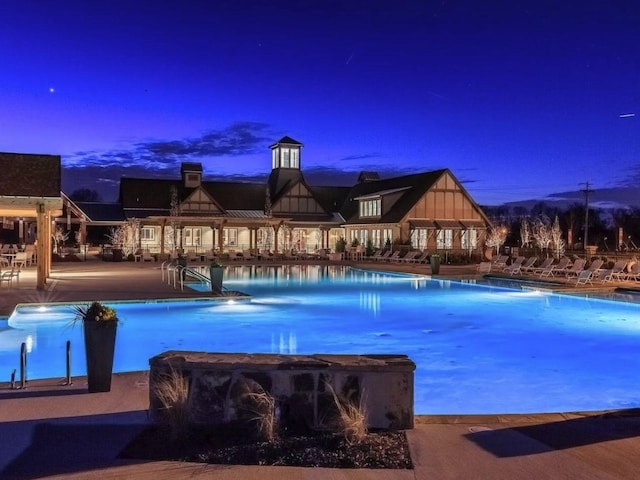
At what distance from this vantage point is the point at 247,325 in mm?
12875

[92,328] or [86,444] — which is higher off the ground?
[92,328]

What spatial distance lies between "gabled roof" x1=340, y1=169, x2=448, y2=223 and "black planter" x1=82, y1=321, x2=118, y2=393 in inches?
1231

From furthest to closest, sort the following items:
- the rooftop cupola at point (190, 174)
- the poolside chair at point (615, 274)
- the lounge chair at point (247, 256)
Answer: the rooftop cupola at point (190, 174) → the lounge chair at point (247, 256) → the poolside chair at point (615, 274)

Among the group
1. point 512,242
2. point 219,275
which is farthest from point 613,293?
point 512,242

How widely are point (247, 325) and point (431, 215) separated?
26.8m

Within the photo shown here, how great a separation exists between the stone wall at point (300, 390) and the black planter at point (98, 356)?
4.45 ft

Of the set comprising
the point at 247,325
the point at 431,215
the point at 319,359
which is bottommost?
the point at 247,325

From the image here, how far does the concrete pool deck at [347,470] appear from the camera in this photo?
402 centimetres

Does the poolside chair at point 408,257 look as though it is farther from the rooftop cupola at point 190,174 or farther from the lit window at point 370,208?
the rooftop cupola at point 190,174

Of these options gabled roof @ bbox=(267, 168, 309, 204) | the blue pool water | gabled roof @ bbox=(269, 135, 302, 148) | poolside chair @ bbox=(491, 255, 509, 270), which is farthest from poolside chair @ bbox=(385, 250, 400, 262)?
gabled roof @ bbox=(269, 135, 302, 148)

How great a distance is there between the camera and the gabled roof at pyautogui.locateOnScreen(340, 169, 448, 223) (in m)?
37.7

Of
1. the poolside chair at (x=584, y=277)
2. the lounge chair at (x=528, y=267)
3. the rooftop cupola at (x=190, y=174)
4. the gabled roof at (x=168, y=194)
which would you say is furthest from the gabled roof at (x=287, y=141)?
the poolside chair at (x=584, y=277)

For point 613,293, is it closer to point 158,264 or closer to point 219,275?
point 219,275

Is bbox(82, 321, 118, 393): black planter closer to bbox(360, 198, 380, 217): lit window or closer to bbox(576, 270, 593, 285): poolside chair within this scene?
bbox(576, 270, 593, 285): poolside chair
